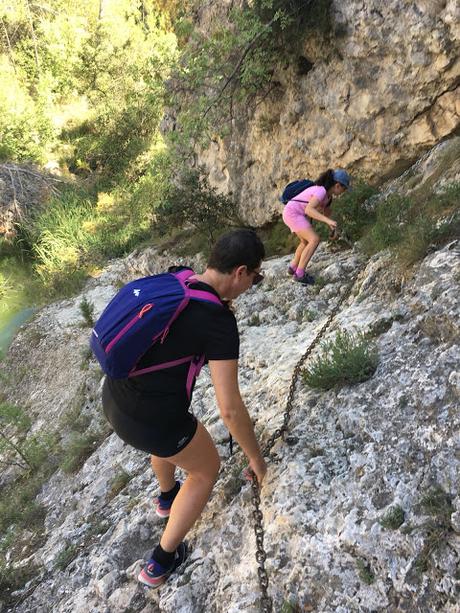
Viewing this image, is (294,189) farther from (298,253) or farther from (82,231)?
(82,231)

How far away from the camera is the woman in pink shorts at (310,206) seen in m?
5.61

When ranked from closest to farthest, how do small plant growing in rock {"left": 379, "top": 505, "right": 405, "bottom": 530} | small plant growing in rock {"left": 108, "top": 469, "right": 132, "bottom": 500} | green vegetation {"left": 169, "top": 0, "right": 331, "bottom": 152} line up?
small plant growing in rock {"left": 379, "top": 505, "right": 405, "bottom": 530}
small plant growing in rock {"left": 108, "top": 469, "right": 132, "bottom": 500}
green vegetation {"left": 169, "top": 0, "right": 331, "bottom": 152}

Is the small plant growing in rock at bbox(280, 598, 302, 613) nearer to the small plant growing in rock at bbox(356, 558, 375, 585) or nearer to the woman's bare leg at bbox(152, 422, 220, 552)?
the small plant growing in rock at bbox(356, 558, 375, 585)

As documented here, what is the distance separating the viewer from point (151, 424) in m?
2.24

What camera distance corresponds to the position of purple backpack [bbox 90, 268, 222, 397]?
6.67 feet

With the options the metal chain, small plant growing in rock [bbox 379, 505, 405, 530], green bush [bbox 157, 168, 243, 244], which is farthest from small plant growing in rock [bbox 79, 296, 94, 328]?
small plant growing in rock [bbox 379, 505, 405, 530]

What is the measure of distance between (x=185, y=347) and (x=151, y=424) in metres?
0.46

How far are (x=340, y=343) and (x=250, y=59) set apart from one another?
18.5ft

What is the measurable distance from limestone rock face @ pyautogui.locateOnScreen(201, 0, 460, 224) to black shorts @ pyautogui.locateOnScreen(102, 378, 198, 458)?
613 cm

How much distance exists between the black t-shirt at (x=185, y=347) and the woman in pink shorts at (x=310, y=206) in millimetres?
3797

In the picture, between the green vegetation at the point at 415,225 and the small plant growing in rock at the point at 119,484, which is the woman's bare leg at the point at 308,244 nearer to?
the green vegetation at the point at 415,225

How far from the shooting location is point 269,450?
3.10m

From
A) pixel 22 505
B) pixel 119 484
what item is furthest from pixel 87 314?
pixel 119 484

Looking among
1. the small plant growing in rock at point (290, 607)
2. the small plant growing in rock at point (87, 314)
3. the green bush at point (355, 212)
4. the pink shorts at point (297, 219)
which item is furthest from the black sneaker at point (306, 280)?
the small plant growing in rock at point (87, 314)
